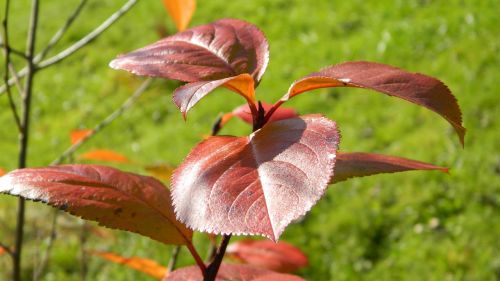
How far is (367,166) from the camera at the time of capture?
684mm

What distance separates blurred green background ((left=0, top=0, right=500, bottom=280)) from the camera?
3.66 meters

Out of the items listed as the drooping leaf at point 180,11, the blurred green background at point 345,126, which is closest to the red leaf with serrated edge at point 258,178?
the drooping leaf at point 180,11

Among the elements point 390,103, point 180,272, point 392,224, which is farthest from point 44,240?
point 180,272

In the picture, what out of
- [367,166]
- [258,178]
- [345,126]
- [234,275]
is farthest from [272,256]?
[345,126]

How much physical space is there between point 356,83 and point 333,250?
3236mm

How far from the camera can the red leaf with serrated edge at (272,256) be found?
1.16 metres

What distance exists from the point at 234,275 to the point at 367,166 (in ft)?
0.63

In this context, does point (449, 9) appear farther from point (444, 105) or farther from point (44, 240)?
point (444, 105)

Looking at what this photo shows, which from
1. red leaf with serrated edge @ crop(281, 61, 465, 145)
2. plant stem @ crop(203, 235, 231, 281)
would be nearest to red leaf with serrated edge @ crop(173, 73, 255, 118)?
red leaf with serrated edge @ crop(281, 61, 465, 145)

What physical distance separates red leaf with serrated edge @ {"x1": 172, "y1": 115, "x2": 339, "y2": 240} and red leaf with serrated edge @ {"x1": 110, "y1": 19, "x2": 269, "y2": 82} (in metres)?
0.10

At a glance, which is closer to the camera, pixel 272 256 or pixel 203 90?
pixel 203 90

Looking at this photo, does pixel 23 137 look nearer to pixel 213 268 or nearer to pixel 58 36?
pixel 58 36

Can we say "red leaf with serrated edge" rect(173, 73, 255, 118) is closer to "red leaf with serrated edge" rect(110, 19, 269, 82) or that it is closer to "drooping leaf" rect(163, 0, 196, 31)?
"red leaf with serrated edge" rect(110, 19, 269, 82)

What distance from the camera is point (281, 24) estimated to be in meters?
6.24
